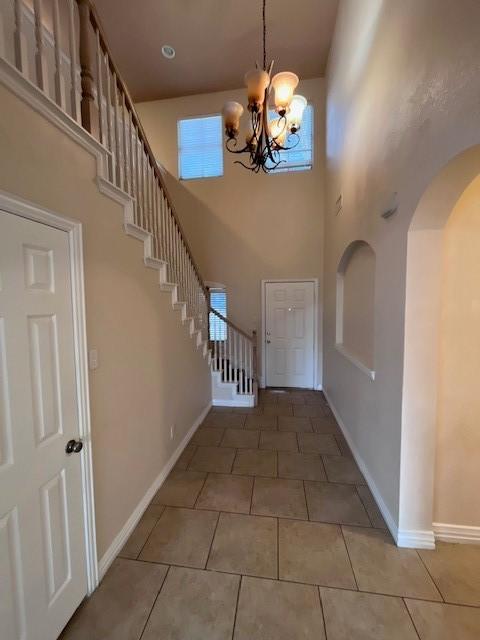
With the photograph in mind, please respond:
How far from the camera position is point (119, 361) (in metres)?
1.86

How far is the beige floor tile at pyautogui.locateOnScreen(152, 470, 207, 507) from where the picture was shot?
7.34 feet

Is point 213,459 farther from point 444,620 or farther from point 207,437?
point 444,620

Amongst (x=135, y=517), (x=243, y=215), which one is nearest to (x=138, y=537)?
(x=135, y=517)

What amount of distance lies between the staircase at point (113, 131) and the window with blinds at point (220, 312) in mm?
817

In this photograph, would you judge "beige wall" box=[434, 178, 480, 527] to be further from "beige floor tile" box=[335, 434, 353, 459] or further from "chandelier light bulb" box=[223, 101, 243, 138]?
"chandelier light bulb" box=[223, 101, 243, 138]

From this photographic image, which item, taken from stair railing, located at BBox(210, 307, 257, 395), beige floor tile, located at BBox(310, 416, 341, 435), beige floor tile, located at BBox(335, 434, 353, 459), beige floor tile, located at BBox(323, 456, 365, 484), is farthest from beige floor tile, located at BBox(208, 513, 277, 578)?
stair railing, located at BBox(210, 307, 257, 395)

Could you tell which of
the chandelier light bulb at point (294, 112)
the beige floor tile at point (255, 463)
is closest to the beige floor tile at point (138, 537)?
the beige floor tile at point (255, 463)

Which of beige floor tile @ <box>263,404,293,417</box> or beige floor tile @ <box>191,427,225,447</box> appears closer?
beige floor tile @ <box>191,427,225,447</box>

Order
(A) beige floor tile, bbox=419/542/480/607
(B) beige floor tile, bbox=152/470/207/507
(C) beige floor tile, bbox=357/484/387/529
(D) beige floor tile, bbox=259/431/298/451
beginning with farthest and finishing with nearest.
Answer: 1. (D) beige floor tile, bbox=259/431/298/451
2. (B) beige floor tile, bbox=152/470/207/507
3. (C) beige floor tile, bbox=357/484/387/529
4. (A) beige floor tile, bbox=419/542/480/607

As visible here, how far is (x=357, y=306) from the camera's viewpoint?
10.1ft

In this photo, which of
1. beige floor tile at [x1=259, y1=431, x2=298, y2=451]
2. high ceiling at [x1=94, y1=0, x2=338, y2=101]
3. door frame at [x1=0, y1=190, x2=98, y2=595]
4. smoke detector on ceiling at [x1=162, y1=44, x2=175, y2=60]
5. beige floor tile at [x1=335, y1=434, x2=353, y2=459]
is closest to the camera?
door frame at [x1=0, y1=190, x2=98, y2=595]

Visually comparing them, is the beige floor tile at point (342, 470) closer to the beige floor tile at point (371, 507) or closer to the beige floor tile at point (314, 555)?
the beige floor tile at point (371, 507)

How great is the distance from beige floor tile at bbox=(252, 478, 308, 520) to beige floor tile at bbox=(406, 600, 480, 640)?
767 millimetres

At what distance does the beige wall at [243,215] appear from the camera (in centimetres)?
500
